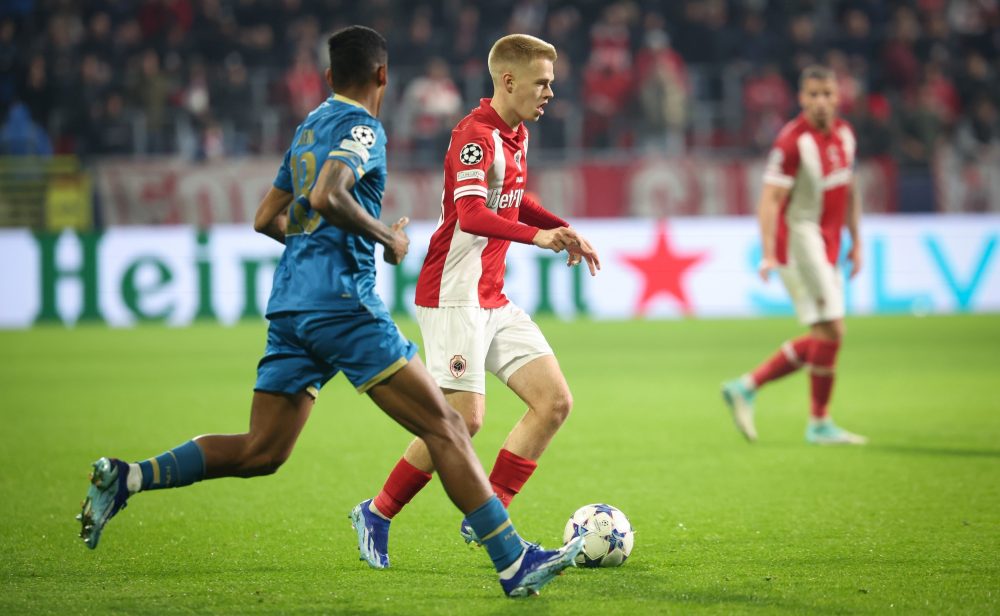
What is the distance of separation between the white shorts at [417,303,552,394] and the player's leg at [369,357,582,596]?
2.42 ft

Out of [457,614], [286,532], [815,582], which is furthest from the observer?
[286,532]

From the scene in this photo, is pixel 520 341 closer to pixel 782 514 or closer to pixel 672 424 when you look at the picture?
pixel 782 514

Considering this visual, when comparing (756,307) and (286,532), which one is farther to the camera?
(756,307)

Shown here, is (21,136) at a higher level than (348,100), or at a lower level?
higher

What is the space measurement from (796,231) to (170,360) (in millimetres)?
7485

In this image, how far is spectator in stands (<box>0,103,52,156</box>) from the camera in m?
19.5

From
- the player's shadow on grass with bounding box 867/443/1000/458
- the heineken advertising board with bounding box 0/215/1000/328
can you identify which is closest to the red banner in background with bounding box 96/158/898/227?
the heineken advertising board with bounding box 0/215/1000/328

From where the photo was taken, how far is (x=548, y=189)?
1856 cm

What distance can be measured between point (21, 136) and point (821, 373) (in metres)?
14.8

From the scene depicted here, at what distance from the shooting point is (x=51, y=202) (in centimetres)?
1862

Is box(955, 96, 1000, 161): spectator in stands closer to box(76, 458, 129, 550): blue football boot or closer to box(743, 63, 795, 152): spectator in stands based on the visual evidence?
box(743, 63, 795, 152): spectator in stands

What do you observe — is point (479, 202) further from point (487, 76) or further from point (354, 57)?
point (487, 76)

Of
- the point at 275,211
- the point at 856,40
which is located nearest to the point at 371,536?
the point at 275,211

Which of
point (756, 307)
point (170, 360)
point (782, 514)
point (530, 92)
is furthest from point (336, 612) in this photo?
point (756, 307)
